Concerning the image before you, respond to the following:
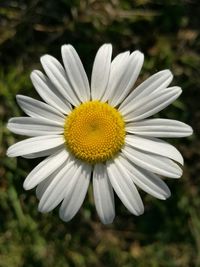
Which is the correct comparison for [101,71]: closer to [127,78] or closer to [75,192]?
[127,78]

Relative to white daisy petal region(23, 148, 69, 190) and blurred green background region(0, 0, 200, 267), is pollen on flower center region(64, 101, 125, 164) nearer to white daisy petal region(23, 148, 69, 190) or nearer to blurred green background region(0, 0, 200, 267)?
white daisy petal region(23, 148, 69, 190)

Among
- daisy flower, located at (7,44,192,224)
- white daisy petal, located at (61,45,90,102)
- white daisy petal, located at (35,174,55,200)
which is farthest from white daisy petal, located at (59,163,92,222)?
white daisy petal, located at (61,45,90,102)

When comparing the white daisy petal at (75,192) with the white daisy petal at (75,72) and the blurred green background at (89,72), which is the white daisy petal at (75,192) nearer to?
the white daisy petal at (75,72)

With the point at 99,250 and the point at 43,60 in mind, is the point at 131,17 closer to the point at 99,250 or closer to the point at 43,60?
the point at 43,60

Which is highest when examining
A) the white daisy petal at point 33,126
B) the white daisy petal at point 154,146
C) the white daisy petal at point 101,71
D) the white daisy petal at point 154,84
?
the white daisy petal at point 101,71

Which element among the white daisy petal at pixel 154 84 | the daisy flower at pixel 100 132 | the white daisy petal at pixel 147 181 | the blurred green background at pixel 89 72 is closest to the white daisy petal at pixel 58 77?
the daisy flower at pixel 100 132

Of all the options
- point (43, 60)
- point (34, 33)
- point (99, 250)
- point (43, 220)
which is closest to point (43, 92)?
point (43, 60)
